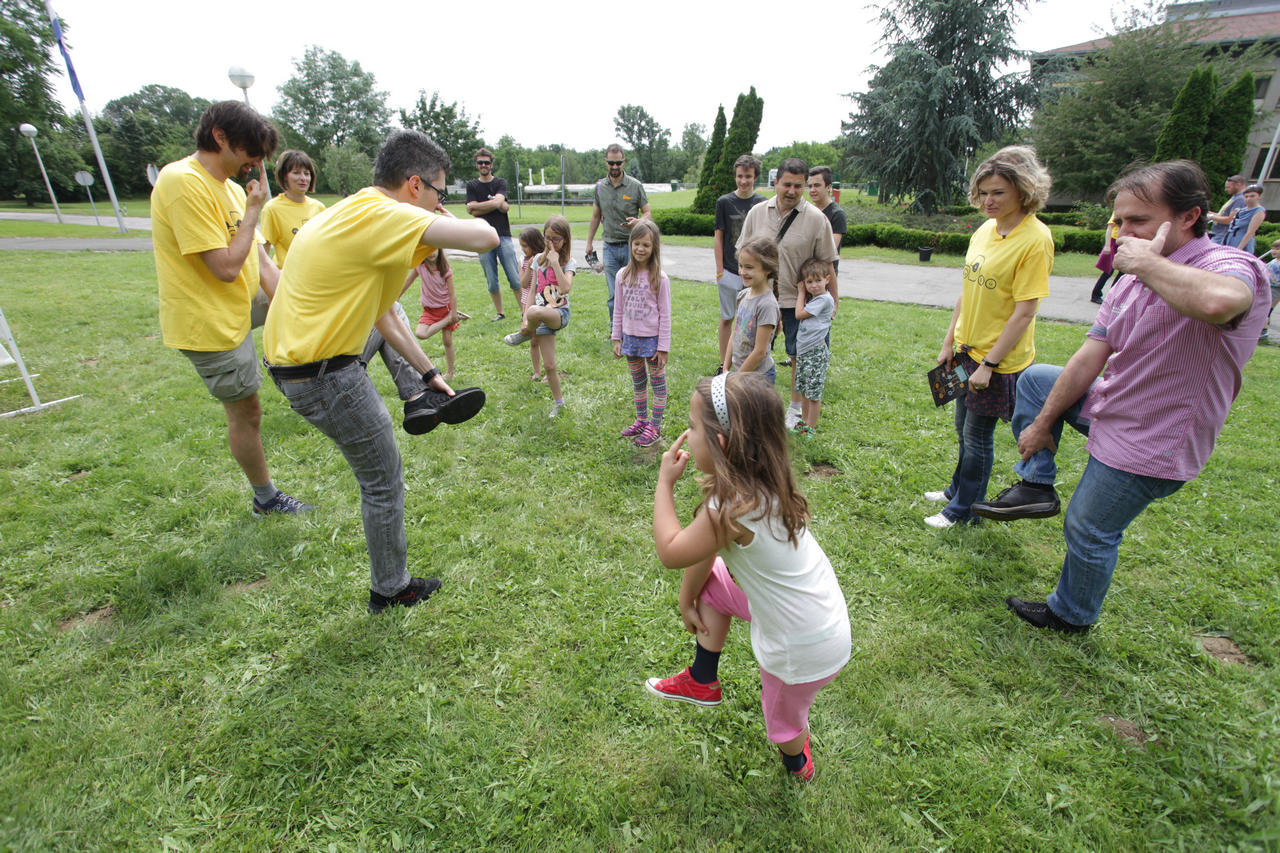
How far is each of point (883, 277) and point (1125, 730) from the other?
551 inches

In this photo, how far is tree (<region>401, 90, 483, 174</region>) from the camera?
43.7m

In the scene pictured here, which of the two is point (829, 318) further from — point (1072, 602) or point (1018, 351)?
point (1072, 602)

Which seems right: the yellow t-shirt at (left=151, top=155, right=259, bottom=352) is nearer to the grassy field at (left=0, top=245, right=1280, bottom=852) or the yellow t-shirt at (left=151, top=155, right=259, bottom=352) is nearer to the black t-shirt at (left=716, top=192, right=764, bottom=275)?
the grassy field at (left=0, top=245, right=1280, bottom=852)

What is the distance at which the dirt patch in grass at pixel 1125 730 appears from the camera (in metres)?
2.33

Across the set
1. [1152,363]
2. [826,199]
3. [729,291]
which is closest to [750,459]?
[1152,363]

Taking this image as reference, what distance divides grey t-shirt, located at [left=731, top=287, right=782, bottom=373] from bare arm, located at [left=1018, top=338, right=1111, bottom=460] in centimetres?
183

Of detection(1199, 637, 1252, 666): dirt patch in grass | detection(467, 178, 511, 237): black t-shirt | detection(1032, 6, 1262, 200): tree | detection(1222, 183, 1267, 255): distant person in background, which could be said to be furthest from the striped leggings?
detection(1032, 6, 1262, 200): tree

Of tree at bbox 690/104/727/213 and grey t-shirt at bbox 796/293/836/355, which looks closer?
grey t-shirt at bbox 796/293/836/355

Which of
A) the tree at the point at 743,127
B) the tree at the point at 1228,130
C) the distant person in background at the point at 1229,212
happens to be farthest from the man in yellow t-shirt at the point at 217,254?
the tree at the point at 1228,130

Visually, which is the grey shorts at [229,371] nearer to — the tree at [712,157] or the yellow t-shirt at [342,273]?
the yellow t-shirt at [342,273]

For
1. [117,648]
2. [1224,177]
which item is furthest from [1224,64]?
[117,648]

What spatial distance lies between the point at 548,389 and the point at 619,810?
450 cm

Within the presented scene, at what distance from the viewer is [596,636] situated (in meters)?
2.88

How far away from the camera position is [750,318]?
426 centimetres
